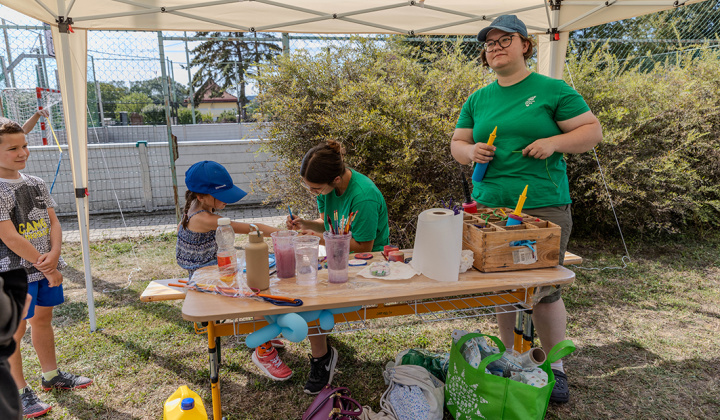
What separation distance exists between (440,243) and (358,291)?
1.36 ft

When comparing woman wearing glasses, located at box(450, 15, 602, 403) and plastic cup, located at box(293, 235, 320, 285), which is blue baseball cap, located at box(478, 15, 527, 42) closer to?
woman wearing glasses, located at box(450, 15, 602, 403)

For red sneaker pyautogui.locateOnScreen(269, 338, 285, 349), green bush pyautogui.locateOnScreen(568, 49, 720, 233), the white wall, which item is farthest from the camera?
the white wall

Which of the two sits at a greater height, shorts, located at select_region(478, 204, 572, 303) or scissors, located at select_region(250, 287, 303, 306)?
shorts, located at select_region(478, 204, 572, 303)

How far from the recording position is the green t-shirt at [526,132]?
6.79 ft

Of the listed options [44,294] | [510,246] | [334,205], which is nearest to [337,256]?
[334,205]

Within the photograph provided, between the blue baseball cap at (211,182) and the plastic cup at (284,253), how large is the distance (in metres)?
0.66

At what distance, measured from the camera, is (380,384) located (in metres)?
2.54

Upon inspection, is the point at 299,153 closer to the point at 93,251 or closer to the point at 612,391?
the point at 93,251

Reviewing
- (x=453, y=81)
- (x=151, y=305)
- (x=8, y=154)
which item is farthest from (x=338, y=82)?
(x=8, y=154)

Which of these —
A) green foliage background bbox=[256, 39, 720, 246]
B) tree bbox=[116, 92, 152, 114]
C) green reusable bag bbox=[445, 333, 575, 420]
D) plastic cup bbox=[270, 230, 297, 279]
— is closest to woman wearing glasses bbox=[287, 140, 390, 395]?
plastic cup bbox=[270, 230, 297, 279]

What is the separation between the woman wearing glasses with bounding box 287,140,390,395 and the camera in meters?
2.20

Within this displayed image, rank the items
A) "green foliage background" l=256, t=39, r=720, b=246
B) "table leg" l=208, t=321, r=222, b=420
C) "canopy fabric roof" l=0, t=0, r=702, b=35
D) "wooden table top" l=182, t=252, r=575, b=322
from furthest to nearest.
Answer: "green foliage background" l=256, t=39, r=720, b=246, "canopy fabric roof" l=0, t=0, r=702, b=35, "table leg" l=208, t=321, r=222, b=420, "wooden table top" l=182, t=252, r=575, b=322

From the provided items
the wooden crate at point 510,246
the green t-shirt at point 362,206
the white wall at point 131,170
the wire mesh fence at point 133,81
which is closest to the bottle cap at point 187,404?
the green t-shirt at point 362,206

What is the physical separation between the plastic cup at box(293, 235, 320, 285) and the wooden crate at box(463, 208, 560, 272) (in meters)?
0.74
